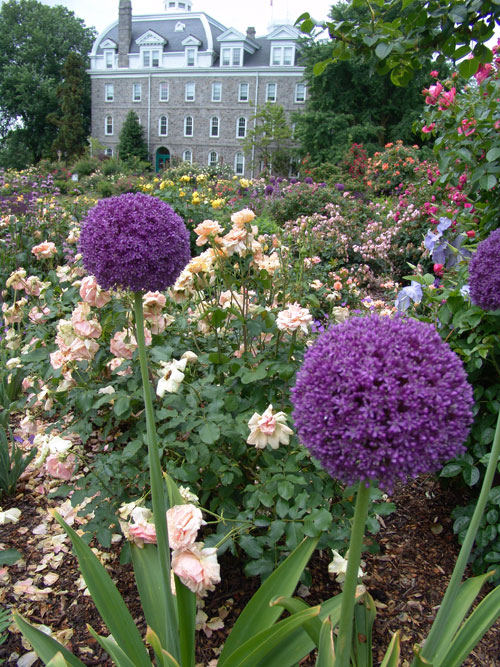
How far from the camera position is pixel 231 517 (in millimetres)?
1832

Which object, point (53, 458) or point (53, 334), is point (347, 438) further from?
point (53, 334)

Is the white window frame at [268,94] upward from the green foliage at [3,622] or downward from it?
upward

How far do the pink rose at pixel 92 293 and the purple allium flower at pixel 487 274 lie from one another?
1.31 metres

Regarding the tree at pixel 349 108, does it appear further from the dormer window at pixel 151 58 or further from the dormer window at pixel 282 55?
the dormer window at pixel 151 58

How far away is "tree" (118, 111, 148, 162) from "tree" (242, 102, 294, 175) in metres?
7.62

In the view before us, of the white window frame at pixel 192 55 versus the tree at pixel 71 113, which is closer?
the white window frame at pixel 192 55

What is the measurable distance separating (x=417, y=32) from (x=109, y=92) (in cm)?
3915

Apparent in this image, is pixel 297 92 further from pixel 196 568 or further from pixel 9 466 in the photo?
pixel 196 568

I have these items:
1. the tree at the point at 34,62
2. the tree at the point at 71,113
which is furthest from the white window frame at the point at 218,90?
the tree at the point at 34,62

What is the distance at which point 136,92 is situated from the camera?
35.5m

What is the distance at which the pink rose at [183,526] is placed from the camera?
1351 millimetres

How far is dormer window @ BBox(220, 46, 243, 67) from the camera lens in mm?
33188

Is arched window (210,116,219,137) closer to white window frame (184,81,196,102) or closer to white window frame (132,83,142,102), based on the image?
white window frame (184,81,196,102)

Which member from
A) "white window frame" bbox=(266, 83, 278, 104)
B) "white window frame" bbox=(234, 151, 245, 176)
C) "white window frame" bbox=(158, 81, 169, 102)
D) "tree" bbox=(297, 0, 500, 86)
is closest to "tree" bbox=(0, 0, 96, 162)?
"white window frame" bbox=(158, 81, 169, 102)
